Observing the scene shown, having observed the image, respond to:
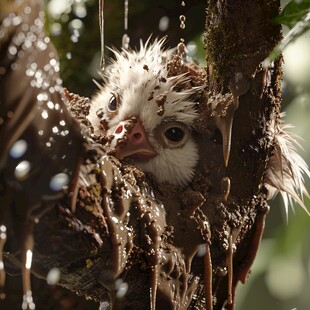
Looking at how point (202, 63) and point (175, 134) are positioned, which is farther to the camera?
point (202, 63)

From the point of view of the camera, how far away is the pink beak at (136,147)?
1.17 metres

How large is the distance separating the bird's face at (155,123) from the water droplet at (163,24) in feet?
1.87

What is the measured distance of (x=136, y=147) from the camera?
1179 millimetres

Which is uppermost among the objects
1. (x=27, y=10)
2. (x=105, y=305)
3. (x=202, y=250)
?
(x=27, y=10)

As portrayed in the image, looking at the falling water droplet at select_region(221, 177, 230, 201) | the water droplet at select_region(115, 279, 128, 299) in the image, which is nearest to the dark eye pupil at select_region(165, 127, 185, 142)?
the falling water droplet at select_region(221, 177, 230, 201)

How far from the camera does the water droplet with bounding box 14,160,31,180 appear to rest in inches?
32.8

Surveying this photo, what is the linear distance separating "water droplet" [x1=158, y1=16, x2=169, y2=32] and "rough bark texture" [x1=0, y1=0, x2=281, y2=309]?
617mm

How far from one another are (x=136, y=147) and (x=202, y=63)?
0.66 m

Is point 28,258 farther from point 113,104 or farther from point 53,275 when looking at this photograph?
point 113,104

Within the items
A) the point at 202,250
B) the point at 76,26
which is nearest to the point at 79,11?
the point at 76,26

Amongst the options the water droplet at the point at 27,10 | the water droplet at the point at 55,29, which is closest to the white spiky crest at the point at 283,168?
the water droplet at the point at 27,10

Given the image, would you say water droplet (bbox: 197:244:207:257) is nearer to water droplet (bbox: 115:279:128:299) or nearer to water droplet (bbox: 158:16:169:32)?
water droplet (bbox: 115:279:128:299)

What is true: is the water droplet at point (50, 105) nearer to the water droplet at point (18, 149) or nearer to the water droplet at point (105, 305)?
the water droplet at point (18, 149)

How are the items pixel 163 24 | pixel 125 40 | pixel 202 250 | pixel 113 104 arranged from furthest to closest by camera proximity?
pixel 163 24
pixel 125 40
pixel 113 104
pixel 202 250
